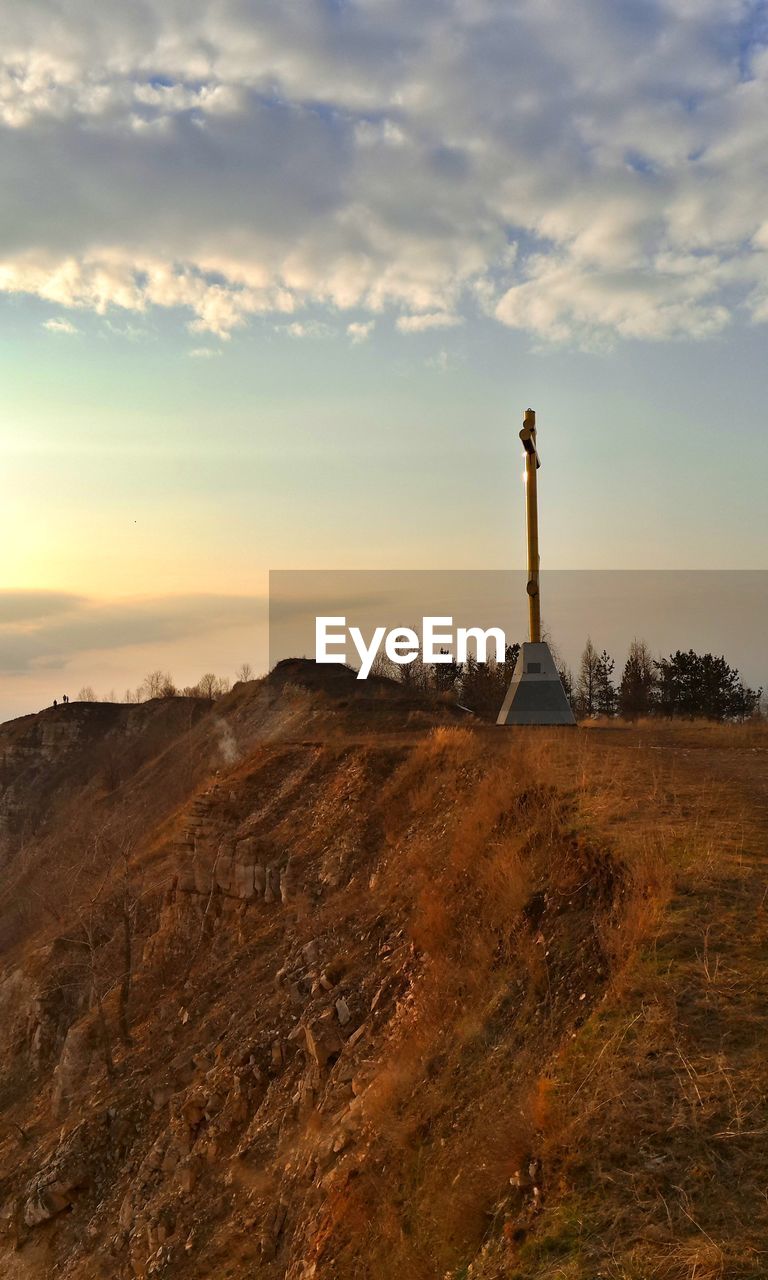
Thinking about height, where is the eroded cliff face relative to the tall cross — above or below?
below

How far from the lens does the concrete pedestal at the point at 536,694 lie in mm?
23016

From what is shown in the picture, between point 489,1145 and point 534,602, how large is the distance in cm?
1783

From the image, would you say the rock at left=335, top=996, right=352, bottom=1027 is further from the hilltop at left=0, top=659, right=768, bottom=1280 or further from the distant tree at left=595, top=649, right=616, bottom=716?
the distant tree at left=595, top=649, right=616, bottom=716

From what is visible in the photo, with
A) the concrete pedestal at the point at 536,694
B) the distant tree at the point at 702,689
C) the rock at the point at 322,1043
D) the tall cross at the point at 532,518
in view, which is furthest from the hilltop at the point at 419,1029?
the distant tree at the point at 702,689

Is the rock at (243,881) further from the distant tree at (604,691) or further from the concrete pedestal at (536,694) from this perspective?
the distant tree at (604,691)

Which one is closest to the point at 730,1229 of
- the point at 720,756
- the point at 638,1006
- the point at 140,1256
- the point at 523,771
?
the point at 638,1006

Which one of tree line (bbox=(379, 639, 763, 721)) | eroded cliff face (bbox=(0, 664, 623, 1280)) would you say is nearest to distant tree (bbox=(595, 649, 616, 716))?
tree line (bbox=(379, 639, 763, 721))

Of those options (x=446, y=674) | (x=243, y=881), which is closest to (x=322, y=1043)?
(x=243, y=881)

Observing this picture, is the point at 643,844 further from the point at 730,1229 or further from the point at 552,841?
the point at 730,1229

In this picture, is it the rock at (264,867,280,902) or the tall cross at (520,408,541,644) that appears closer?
the rock at (264,867,280,902)

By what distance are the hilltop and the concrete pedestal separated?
3.57 ft

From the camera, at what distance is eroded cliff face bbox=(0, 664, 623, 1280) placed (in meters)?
8.16

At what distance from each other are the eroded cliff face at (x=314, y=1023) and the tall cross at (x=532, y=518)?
4566 millimetres

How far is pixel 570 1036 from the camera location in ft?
25.2
